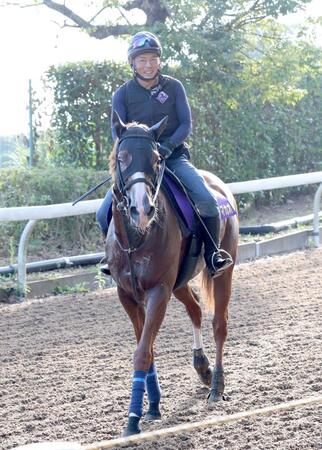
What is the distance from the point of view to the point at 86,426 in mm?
5953

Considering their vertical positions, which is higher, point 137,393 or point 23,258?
point 137,393

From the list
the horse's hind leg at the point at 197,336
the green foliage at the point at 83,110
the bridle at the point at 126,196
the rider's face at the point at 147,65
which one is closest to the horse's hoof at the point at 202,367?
the horse's hind leg at the point at 197,336

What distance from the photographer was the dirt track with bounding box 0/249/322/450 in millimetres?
5738

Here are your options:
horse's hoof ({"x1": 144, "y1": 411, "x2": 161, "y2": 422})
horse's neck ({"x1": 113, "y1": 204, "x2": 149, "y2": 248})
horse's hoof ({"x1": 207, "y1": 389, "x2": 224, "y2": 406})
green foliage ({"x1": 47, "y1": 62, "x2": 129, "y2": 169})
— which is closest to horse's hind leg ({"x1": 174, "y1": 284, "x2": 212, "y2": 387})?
horse's hoof ({"x1": 207, "y1": 389, "x2": 224, "y2": 406})

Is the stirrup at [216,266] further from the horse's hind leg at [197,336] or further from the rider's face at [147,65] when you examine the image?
the rider's face at [147,65]

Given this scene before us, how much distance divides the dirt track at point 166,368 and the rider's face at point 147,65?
2278 millimetres

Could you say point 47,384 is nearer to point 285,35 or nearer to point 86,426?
point 86,426

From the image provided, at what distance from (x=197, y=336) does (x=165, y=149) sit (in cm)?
164

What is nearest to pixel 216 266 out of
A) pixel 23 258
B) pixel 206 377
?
pixel 206 377

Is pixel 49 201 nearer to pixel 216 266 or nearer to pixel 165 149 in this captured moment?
pixel 216 266

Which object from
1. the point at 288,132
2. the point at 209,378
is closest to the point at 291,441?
the point at 209,378

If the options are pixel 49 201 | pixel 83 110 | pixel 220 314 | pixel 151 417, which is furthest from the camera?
pixel 83 110

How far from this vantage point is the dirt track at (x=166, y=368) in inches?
226

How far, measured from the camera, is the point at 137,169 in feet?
19.0
